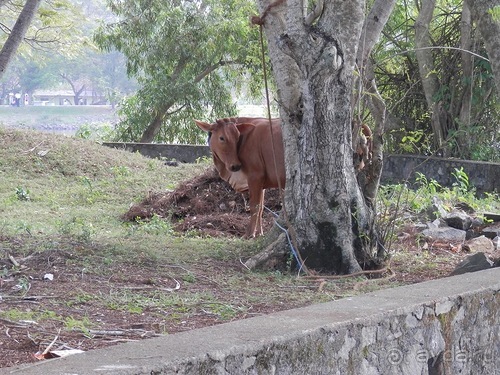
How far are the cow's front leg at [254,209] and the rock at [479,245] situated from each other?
206 cm

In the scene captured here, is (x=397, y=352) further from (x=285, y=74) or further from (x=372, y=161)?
(x=285, y=74)

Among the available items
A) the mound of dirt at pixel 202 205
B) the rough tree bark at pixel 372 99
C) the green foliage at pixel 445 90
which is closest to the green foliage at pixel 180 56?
the green foliage at pixel 445 90

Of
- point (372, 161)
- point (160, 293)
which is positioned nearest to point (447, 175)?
point (372, 161)

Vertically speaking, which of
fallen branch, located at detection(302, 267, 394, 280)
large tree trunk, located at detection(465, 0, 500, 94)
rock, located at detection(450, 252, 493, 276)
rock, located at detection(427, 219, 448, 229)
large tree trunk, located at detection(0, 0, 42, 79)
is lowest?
rock, located at detection(427, 219, 448, 229)

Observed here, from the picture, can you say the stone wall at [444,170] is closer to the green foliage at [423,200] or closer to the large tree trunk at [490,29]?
the green foliage at [423,200]

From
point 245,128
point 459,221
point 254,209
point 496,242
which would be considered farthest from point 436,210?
point 245,128

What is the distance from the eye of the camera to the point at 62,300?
524 cm

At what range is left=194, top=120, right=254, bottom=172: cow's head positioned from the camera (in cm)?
934

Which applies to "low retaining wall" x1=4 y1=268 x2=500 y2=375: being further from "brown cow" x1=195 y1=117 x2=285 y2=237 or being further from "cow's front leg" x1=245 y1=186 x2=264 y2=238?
"brown cow" x1=195 y1=117 x2=285 y2=237

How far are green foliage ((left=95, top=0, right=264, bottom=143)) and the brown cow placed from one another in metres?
11.2

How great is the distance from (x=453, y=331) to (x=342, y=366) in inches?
36.3

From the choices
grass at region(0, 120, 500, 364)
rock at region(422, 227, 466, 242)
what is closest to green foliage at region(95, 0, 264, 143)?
grass at region(0, 120, 500, 364)

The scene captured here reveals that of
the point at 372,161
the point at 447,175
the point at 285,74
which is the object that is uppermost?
the point at 285,74

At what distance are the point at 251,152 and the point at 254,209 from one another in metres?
0.62
